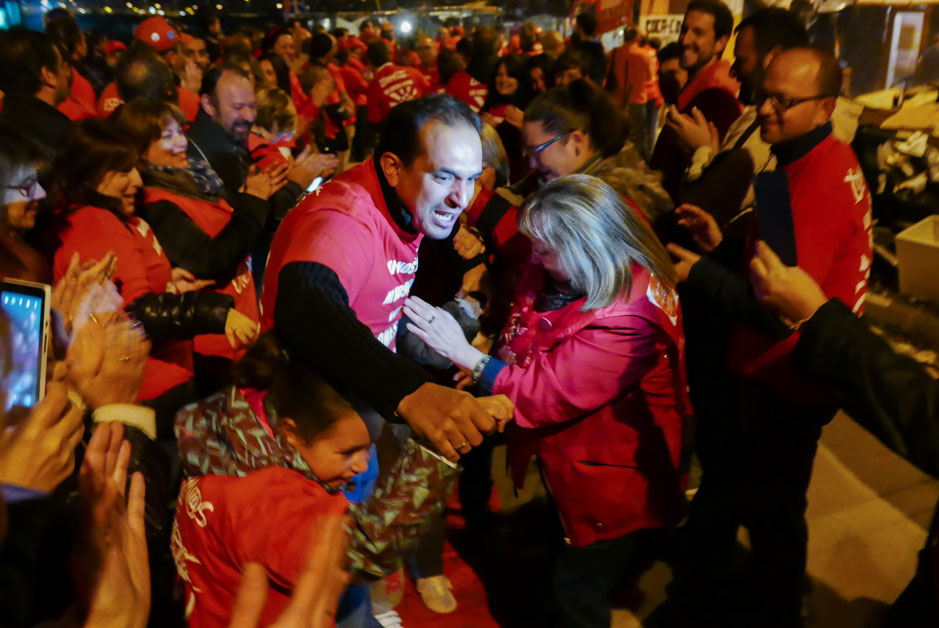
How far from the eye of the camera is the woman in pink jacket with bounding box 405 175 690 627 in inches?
76.7

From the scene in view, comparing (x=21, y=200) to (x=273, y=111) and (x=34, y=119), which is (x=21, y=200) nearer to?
(x=34, y=119)

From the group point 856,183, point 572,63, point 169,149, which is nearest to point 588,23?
point 572,63

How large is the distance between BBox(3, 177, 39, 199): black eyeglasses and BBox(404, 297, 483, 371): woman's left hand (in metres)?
1.29

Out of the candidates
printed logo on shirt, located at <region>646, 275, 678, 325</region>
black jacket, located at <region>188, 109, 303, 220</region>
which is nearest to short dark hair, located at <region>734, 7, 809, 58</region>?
printed logo on shirt, located at <region>646, 275, 678, 325</region>

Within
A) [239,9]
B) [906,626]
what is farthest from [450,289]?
[239,9]

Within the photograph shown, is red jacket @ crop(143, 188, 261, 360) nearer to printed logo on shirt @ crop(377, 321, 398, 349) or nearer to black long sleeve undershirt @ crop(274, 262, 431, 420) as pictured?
printed logo on shirt @ crop(377, 321, 398, 349)

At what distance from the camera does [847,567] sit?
2992 mm

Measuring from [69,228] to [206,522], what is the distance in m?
1.29

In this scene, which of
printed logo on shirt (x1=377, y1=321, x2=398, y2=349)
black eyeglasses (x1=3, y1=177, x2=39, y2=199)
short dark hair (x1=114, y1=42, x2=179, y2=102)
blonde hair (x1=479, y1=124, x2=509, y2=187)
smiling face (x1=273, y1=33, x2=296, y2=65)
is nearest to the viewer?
printed logo on shirt (x1=377, y1=321, x2=398, y2=349)

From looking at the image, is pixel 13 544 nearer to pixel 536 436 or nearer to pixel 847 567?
pixel 536 436

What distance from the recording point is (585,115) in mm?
2736

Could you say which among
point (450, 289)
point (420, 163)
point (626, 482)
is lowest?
point (626, 482)

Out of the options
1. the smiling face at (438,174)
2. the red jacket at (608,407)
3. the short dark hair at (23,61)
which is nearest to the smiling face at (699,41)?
the red jacket at (608,407)

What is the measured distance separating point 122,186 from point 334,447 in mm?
1420
